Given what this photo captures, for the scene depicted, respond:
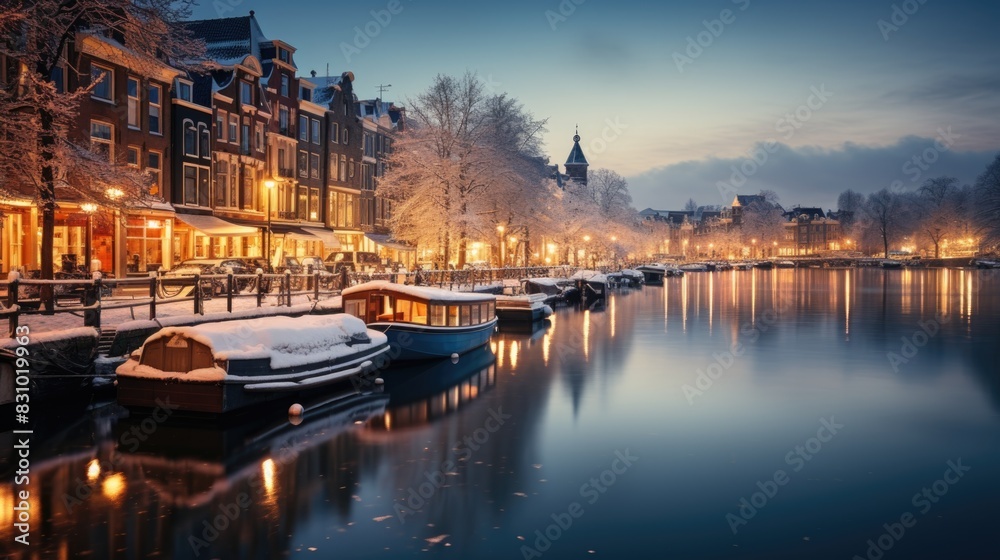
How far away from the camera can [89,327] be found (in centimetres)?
2022

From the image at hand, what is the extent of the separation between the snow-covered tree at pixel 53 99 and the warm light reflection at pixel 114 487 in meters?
10.5

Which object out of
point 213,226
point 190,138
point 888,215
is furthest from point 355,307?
point 888,215

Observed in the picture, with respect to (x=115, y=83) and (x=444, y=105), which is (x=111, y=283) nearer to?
(x=115, y=83)

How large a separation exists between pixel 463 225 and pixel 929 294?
48.5 m

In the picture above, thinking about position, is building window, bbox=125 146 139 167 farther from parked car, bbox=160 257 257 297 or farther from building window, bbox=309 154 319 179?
building window, bbox=309 154 319 179

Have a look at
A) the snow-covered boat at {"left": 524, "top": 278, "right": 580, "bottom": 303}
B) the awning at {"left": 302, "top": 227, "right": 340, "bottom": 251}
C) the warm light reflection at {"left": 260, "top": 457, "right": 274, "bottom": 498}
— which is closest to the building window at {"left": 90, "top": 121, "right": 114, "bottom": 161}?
the awning at {"left": 302, "top": 227, "right": 340, "bottom": 251}

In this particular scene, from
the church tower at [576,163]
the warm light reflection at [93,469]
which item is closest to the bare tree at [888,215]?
the church tower at [576,163]

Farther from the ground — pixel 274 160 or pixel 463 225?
pixel 274 160

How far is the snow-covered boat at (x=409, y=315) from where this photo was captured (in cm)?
2808

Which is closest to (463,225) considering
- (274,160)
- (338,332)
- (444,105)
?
(444,105)

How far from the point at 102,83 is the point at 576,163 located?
329 feet

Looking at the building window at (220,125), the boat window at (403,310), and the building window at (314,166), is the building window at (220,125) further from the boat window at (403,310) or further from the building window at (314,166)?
the boat window at (403,310)

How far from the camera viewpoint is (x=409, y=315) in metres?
28.8

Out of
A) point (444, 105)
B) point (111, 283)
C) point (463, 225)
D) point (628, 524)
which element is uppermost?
point (444, 105)
